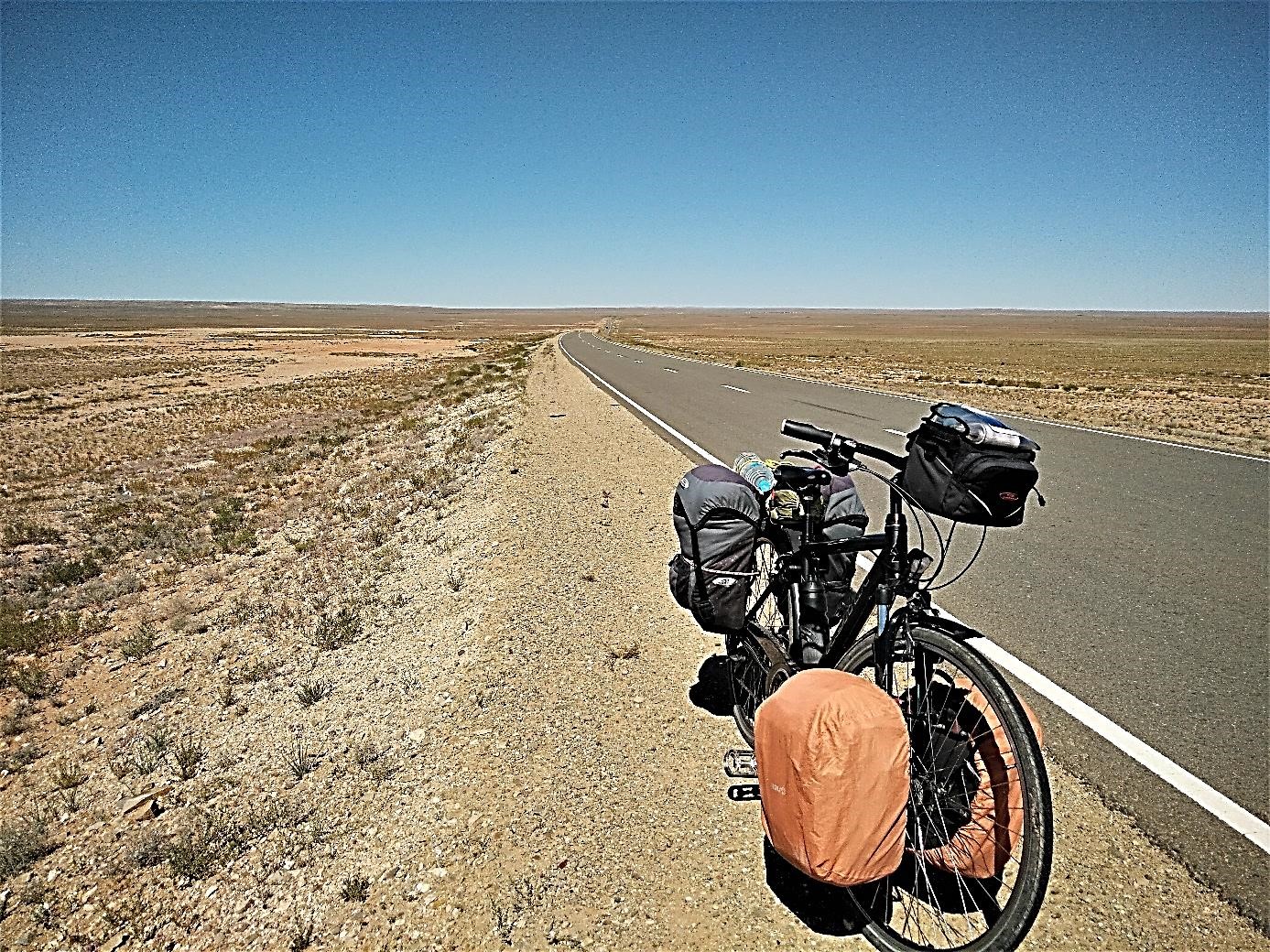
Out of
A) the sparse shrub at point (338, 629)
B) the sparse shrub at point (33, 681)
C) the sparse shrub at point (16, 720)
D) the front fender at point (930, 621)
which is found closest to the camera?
the front fender at point (930, 621)

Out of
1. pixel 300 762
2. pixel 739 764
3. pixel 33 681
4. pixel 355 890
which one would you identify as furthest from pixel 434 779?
pixel 33 681

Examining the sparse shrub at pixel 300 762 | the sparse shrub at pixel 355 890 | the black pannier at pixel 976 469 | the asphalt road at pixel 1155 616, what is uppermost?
the black pannier at pixel 976 469

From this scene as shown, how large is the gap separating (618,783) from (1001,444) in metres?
2.21

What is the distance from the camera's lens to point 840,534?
9.93 ft

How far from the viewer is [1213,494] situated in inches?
324

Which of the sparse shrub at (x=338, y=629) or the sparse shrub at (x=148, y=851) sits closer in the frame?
the sparse shrub at (x=148, y=851)

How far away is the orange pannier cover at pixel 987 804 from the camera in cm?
216

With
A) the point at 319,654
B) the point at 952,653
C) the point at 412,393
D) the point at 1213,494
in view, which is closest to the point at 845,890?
the point at 952,653

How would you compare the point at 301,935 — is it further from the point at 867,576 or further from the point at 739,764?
the point at 867,576

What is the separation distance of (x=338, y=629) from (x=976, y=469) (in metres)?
5.61

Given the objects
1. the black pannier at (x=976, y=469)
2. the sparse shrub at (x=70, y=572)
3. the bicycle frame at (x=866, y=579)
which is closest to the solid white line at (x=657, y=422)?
the bicycle frame at (x=866, y=579)

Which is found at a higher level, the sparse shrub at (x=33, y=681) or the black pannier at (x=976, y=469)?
the black pannier at (x=976, y=469)

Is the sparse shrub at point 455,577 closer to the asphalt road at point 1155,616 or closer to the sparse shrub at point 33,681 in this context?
the sparse shrub at point 33,681

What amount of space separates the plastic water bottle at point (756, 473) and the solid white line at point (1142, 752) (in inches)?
39.5
